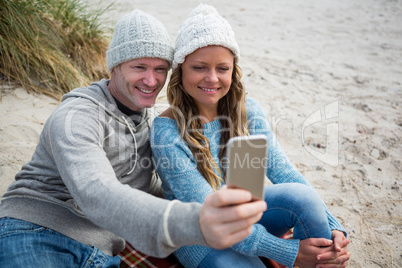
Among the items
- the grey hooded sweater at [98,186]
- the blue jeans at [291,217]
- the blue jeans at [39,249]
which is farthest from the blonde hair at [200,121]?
the blue jeans at [39,249]

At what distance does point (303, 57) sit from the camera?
20.5ft

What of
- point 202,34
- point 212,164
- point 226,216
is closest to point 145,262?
point 212,164

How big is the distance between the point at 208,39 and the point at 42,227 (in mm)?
1489

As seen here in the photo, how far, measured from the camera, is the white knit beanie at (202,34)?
2.14 meters

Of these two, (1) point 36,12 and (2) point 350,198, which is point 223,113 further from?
(1) point 36,12

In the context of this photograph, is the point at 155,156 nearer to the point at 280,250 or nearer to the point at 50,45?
the point at 280,250

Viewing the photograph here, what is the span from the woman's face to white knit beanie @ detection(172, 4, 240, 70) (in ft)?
0.16

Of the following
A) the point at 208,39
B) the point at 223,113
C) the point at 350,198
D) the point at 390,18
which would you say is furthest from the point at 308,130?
the point at 390,18

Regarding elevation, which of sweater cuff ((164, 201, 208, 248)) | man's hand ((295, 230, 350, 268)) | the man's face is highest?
the man's face

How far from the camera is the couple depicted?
73.2 inches

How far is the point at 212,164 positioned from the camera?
2.40 meters

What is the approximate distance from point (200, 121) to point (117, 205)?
1170mm

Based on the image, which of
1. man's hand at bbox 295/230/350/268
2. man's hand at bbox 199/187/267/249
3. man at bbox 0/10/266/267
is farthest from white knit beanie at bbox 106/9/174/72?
man's hand at bbox 295/230/350/268

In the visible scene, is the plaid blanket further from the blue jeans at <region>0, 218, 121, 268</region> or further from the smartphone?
the smartphone
